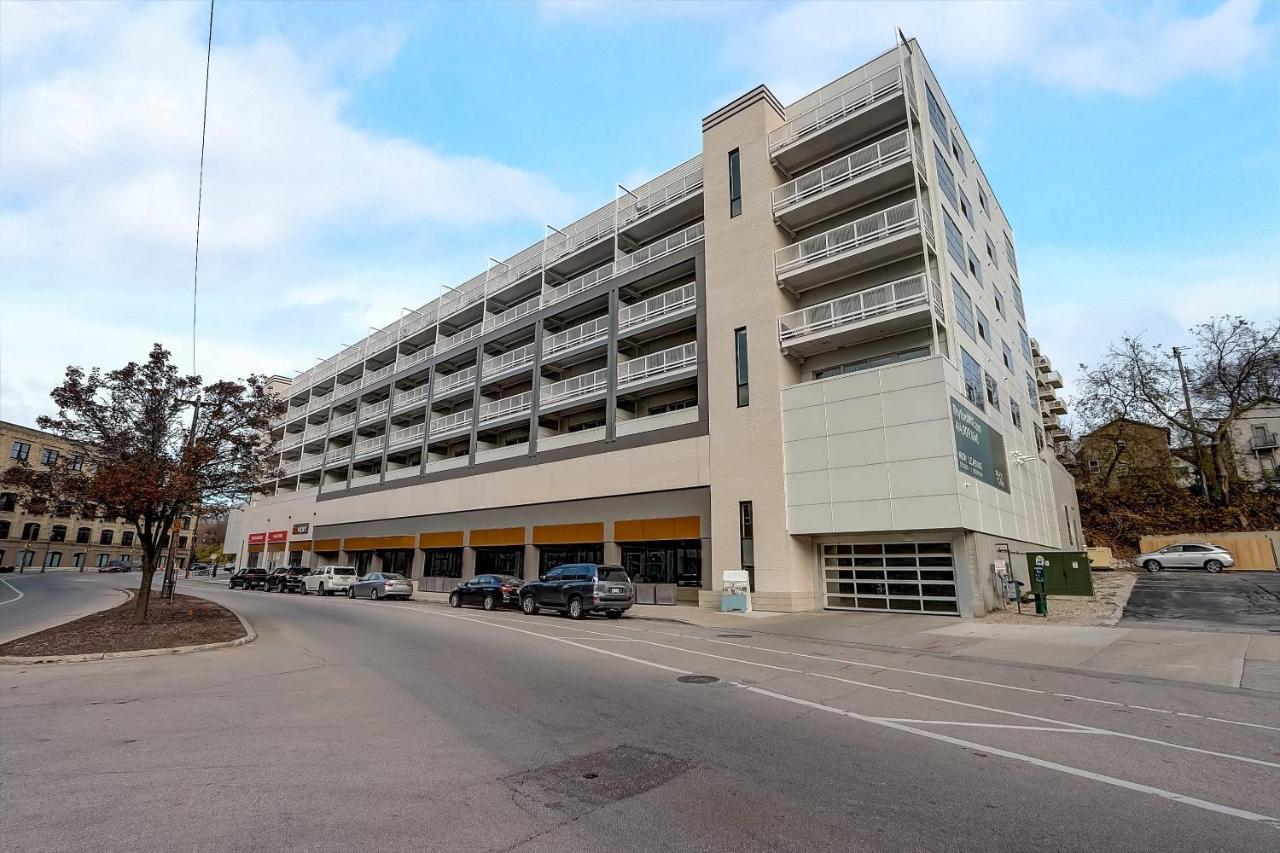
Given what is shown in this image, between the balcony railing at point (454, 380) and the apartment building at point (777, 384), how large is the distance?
60cm

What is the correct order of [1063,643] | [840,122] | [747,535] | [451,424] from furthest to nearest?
[451,424], [840,122], [747,535], [1063,643]

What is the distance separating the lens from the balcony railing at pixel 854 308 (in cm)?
2248

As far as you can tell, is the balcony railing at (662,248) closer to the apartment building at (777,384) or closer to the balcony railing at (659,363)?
the apartment building at (777,384)

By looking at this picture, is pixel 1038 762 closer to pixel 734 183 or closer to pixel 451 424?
pixel 734 183

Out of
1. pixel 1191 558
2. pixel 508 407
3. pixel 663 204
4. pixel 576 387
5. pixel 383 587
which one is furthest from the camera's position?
pixel 508 407

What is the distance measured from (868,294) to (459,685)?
20280 millimetres

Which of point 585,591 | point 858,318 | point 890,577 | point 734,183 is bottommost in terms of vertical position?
point 585,591

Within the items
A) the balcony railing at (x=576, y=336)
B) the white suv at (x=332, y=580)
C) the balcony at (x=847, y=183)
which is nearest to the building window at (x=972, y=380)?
the balcony at (x=847, y=183)

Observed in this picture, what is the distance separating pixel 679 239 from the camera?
3106 centimetres

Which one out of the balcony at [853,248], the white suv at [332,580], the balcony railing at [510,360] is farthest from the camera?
the balcony railing at [510,360]

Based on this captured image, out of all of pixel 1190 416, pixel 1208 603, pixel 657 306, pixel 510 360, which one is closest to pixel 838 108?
pixel 657 306

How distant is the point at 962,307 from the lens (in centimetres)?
2559

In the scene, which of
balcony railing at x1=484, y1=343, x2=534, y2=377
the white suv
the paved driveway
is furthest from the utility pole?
the white suv

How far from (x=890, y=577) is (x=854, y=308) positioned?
32.6 feet
